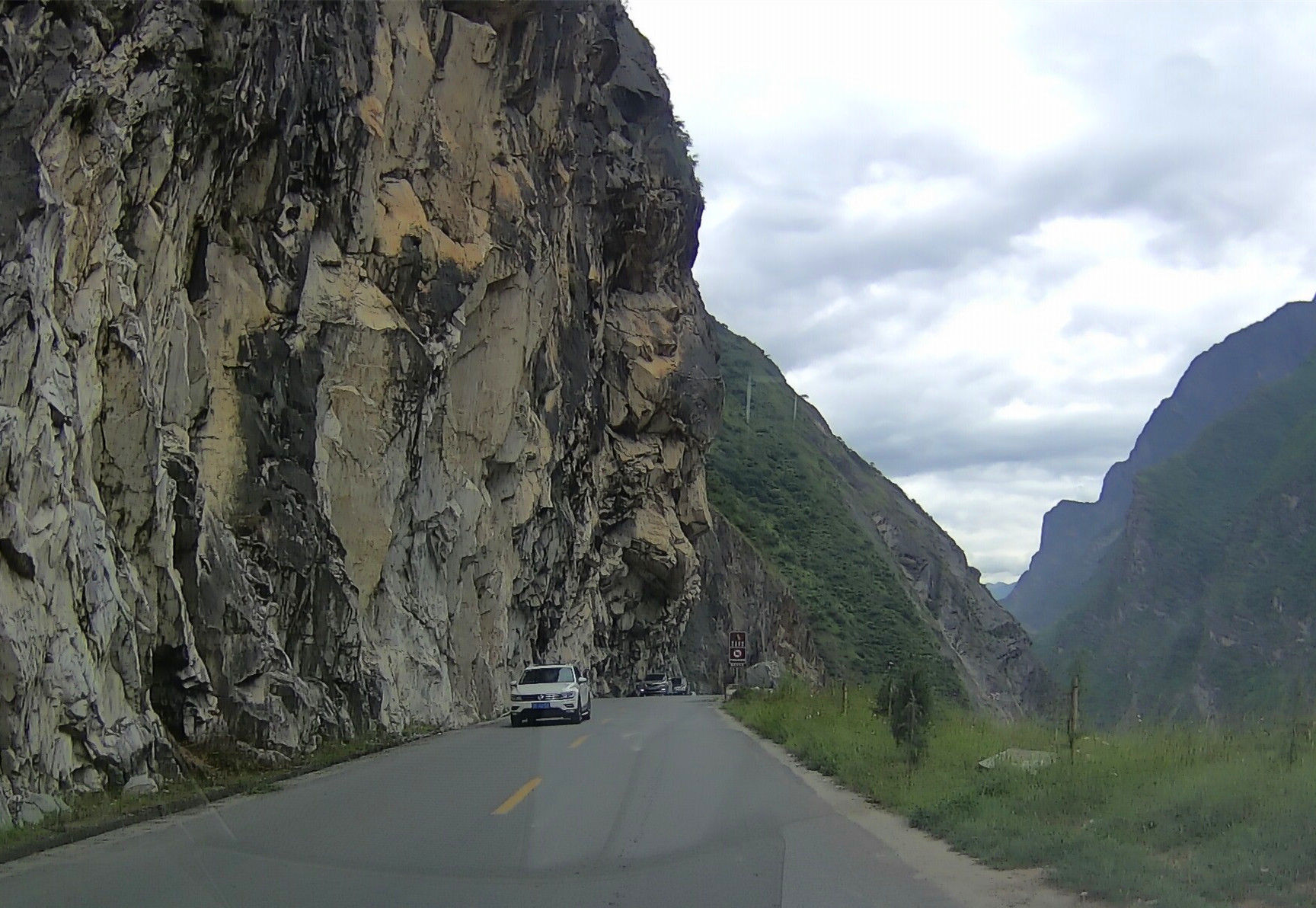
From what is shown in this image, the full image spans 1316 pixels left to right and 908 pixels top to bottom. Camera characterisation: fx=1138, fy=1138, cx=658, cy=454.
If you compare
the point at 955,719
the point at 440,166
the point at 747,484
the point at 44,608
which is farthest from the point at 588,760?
the point at 747,484

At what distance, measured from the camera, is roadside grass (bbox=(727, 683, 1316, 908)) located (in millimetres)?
7324

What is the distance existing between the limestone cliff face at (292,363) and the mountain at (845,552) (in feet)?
133

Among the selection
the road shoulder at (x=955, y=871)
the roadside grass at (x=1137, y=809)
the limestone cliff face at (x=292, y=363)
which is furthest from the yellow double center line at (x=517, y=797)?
the limestone cliff face at (x=292, y=363)

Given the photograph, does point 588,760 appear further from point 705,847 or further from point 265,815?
point 705,847

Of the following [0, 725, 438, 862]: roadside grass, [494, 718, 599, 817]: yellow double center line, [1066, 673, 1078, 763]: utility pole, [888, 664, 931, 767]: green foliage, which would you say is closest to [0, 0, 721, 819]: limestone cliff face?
[0, 725, 438, 862]: roadside grass

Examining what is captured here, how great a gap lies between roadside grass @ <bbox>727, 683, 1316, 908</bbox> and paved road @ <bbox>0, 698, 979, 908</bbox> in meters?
0.97

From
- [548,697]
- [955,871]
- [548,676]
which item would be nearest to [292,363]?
[548,697]

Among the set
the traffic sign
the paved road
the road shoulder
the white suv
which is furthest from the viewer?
the traffic sign

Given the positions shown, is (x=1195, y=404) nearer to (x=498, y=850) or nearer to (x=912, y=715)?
(x=912, y=715)

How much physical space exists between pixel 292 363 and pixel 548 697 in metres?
10.0

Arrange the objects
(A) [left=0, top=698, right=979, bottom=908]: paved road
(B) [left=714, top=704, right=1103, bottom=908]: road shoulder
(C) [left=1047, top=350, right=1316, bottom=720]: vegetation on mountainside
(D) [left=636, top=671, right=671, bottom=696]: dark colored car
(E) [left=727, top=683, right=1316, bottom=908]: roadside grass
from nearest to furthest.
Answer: (E) [left=727, top=683, right=1316, bottom=908]: roadside grass < (B) [left=714, top=704, right=1103, bottom=908]: road shoulder < (A) [left=0, top=698, right=979, bottom=908]: paved road < (C) [left=1047, top=350, right=1316, bottom=720]: vegetation on mountainside < (D) [left=636, top=671, right=671, bottom=696]: dark colored car

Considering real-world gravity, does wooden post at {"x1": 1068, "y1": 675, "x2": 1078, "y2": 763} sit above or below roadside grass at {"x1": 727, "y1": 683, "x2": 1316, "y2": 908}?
above

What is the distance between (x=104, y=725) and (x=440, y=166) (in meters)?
23.0

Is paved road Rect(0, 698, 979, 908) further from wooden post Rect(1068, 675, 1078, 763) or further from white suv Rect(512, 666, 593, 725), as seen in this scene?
white suv Rect(512, 666, 593, 725)
